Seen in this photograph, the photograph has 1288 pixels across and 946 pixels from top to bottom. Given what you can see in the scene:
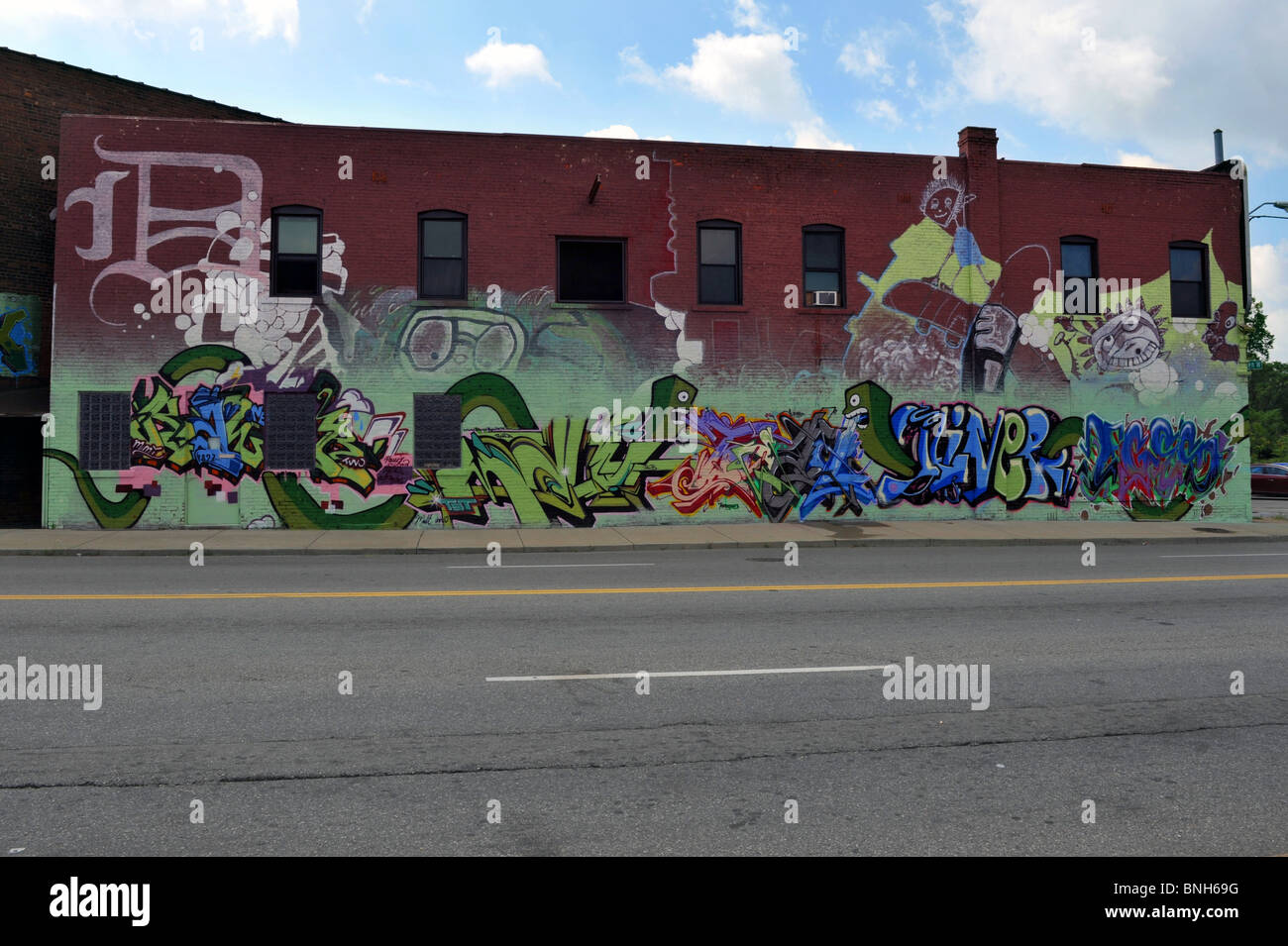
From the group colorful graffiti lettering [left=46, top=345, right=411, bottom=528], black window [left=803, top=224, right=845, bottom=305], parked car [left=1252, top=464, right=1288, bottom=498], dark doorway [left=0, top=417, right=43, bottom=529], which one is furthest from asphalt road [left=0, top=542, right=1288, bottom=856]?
parked car [left=1252, top=464, right=1288, bottom=498]

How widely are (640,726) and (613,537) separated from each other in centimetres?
1213

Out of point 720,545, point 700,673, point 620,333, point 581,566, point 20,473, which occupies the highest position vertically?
point 620,333

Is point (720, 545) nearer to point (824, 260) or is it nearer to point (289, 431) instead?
point (824, 260)

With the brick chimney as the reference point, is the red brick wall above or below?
below

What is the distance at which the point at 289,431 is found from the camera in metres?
19.1

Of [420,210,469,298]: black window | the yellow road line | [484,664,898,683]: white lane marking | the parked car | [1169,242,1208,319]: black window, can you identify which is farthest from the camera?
the parked car

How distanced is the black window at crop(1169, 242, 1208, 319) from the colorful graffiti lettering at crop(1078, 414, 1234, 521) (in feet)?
A: 8.69

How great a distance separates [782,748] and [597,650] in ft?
8.77

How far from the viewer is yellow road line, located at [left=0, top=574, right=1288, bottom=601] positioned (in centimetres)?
1041

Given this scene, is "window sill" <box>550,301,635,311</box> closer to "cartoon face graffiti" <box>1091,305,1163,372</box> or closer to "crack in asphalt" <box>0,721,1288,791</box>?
"cartoon face graffiti" <box>1091,305,1163,372</box>

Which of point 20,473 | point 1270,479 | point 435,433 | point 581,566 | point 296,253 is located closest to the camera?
point 581,566

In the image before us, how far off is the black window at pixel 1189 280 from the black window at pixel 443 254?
642 inches

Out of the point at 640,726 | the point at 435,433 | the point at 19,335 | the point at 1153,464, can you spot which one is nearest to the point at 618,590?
the point at 640,726

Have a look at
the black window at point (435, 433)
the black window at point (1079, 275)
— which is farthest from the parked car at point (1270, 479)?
the black window at point (435, 433)
